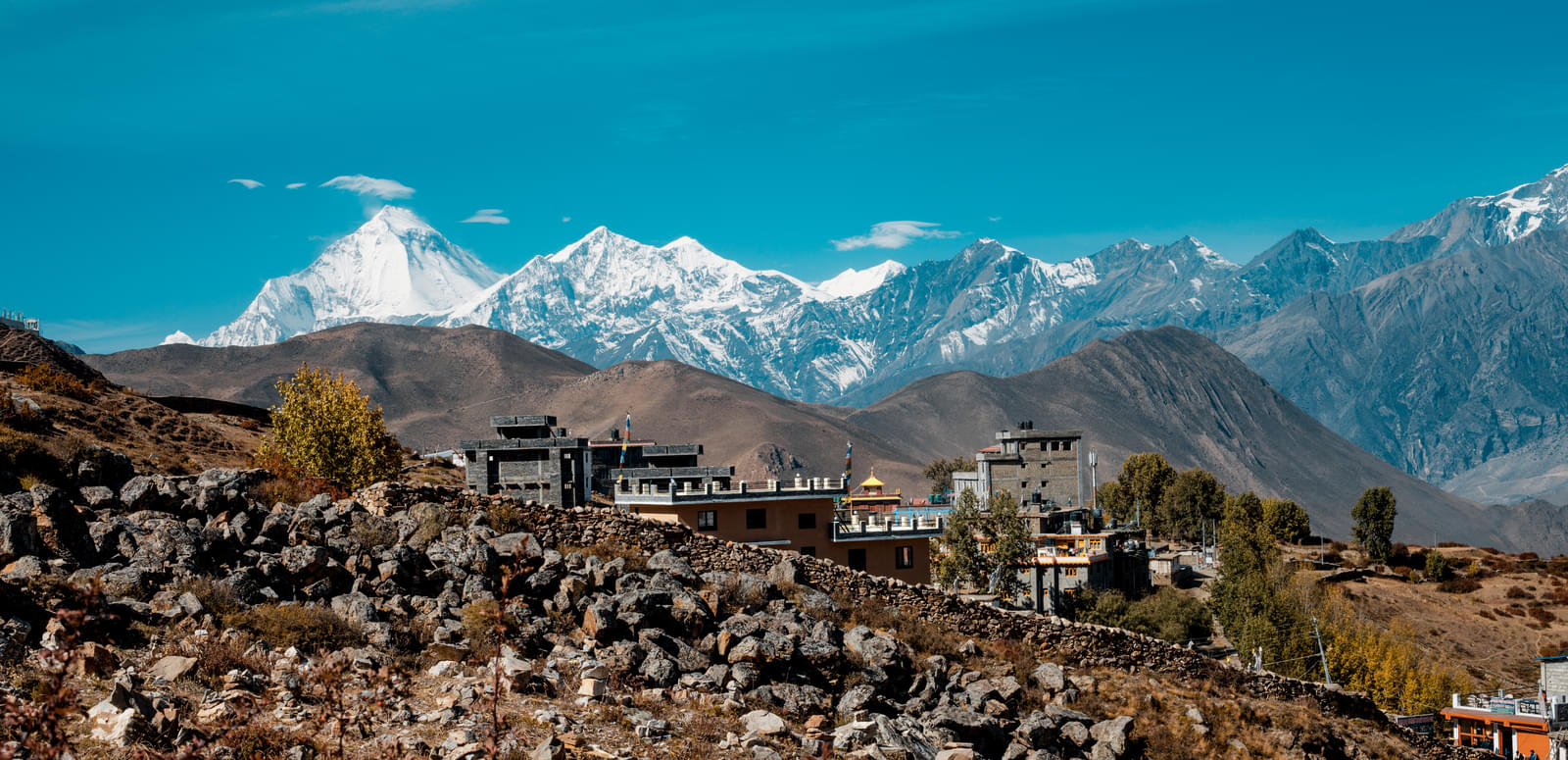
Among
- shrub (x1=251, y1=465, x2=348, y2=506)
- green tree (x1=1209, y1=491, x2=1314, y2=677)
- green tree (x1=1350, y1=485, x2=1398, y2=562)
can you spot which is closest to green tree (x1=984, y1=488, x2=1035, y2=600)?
green tree (x1=1209, y1=491, x2=1314, y2=677)

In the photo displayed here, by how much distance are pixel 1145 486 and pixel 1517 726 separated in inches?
3039

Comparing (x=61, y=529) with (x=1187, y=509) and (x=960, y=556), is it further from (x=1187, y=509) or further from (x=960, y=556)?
(x=1187, y=509)

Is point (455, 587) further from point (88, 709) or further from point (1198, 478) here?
point (1198, 478)

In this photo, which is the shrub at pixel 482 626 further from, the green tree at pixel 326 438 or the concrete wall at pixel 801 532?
the concrete wall at pixel 801 532

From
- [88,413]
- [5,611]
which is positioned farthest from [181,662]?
[88,413]

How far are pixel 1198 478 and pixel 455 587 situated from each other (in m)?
107

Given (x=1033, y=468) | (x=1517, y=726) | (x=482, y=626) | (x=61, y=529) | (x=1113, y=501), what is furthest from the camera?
(x=1113, y=501)

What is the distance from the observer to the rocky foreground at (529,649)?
13.7m

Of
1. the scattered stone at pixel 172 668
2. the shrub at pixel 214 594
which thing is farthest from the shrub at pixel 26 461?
the scattered stone at pixel 172 668

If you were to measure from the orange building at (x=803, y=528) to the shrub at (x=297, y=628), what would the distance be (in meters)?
25.8

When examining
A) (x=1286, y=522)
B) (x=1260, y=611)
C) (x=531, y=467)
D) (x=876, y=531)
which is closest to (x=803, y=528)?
(x=876, y=531)

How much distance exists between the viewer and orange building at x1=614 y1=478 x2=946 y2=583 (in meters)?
42.6

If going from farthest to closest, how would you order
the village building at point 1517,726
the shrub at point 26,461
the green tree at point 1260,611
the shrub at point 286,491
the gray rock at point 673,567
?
the green tree at point 1260,611 → the village building at point 1517,726 → the shrub at point 286,491 → the gray rock at point 673,567 → the shrub at point 26,461

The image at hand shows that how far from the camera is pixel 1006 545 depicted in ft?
183
